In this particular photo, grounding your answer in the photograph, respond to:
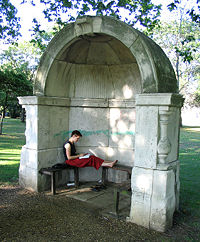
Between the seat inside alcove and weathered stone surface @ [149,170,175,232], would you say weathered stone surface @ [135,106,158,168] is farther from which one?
the seat inside alcove

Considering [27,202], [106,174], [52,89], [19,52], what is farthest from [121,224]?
[19,52]

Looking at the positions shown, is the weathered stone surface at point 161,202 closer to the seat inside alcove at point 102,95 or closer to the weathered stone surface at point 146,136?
the weathered stone surface at point 146,136

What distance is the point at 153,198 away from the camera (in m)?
3.93

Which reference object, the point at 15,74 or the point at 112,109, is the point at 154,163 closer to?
the point at 112,109

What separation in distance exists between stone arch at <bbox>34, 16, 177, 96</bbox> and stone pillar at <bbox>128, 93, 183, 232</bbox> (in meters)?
0.31

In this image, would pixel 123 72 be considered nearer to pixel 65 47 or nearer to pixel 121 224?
pixel 65 47

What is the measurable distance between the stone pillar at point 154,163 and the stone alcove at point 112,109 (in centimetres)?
2

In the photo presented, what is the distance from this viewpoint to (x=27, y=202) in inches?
194

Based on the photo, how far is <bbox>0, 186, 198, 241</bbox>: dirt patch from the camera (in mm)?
3654

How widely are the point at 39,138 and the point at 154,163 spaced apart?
9.83 ft

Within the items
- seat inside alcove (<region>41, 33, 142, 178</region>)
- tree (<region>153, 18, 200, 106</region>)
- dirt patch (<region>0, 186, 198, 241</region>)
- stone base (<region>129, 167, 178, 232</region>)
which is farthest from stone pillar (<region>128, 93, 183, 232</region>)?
tree (<region>153, 18, 200, 106</region>)

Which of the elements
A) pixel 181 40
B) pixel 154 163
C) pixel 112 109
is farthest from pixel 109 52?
pixel 181 40

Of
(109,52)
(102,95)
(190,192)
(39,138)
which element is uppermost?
(109,52)

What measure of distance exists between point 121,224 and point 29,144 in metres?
3.06
